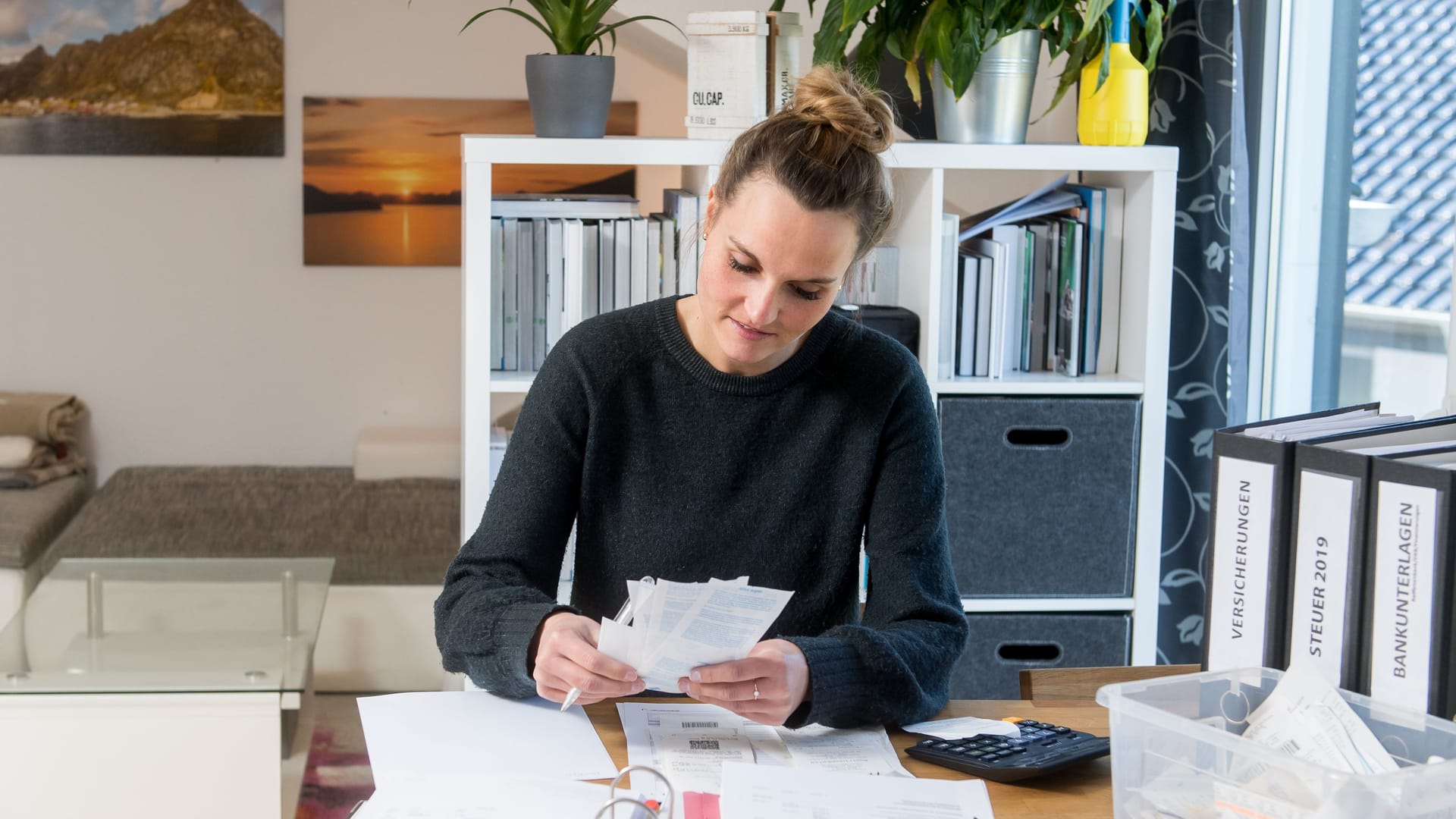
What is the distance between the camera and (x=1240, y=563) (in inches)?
41.0

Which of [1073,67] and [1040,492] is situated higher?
[1073,67]

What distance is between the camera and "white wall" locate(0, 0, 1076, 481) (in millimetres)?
4430

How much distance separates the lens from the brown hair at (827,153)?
129 cm

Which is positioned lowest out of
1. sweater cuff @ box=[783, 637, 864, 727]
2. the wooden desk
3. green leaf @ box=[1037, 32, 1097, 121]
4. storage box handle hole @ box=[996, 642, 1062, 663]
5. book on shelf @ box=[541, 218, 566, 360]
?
storage box handle hole @ box=[996, 642, 1062, 663]

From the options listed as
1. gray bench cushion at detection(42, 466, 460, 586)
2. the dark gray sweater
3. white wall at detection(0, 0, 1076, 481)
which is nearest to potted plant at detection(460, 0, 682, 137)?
the dark gray sweater

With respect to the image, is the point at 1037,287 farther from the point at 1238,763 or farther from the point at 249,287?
the point at 249,287

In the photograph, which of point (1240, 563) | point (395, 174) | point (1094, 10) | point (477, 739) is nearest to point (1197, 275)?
point (1094, 10)

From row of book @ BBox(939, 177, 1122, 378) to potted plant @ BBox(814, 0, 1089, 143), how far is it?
0.52 feet

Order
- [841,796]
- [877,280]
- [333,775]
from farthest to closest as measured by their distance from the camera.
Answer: [333,775], [877,280], [841,796]

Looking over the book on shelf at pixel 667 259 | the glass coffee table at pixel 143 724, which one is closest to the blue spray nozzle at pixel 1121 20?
the book on shelf at pixel 667 259

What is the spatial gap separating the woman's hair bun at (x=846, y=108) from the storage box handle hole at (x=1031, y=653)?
110 centimetres

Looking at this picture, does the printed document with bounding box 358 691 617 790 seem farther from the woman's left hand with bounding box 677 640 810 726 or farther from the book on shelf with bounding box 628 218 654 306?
the book on shelf with bounding box 628 218 654 306

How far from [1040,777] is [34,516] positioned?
3.45 m

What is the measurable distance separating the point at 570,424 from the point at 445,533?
7.93ft
